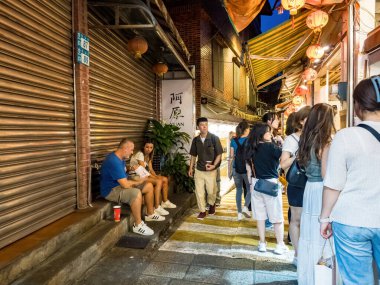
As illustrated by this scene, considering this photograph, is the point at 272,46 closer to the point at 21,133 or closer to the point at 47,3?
the point at 47,3

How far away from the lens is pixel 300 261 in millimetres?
3529

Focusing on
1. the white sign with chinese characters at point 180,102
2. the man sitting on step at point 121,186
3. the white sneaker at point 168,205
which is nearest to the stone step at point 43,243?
the man sitting on step at point 121,186

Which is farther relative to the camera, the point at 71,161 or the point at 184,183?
the point at 184,183

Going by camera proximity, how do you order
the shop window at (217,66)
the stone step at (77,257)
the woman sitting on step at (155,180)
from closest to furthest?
the stone step at (77,257), the woman sitting on step at (155,180), the shop window at (217,66)

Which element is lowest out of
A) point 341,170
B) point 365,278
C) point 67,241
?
point 67,241

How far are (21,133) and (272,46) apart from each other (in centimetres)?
1177

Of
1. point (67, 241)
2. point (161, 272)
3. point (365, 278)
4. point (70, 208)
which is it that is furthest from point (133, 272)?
point (365, 278)

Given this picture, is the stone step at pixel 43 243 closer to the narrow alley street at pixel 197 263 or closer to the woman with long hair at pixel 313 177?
the narrow alley street at pixel 197 263

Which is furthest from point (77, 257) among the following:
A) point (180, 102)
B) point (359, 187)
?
point (180, 102)

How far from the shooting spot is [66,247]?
162 inches

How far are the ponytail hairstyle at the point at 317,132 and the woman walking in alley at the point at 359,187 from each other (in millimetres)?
961

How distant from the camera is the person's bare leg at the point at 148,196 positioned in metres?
6.03

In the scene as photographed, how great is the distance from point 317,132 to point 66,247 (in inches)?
146

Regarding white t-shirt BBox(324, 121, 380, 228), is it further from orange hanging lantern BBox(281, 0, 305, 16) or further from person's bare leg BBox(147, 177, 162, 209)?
orange hanging lantern BBox(281, 0, 305, 16)
